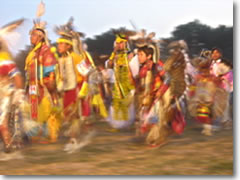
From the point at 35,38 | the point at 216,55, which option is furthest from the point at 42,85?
the point at 216,55

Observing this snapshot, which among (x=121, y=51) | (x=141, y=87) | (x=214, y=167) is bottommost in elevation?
(x=214, y=167)

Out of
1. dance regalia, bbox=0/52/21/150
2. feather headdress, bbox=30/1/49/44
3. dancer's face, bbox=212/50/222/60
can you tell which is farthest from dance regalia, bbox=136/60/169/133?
dance regalia, bbox=0/52/21/150

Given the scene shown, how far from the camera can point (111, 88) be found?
201 inches

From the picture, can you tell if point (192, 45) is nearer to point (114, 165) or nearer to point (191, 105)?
point (191, 105)

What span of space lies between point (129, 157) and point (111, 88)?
0.87m

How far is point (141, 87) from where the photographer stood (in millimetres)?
5062

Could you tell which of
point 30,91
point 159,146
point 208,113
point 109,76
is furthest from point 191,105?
point 30,91

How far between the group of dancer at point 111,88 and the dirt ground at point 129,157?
0.37 ft

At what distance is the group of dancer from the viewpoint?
4.98 meters

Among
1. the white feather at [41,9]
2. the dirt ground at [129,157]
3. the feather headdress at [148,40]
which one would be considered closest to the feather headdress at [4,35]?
the white feather at [41,9]

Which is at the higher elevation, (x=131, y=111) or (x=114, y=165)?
(x=131, y=111)

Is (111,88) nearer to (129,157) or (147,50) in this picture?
(147,50)

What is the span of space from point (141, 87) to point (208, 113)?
0.86 metres

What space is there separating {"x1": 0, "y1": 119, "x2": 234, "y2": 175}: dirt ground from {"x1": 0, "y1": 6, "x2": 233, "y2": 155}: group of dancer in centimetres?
11
